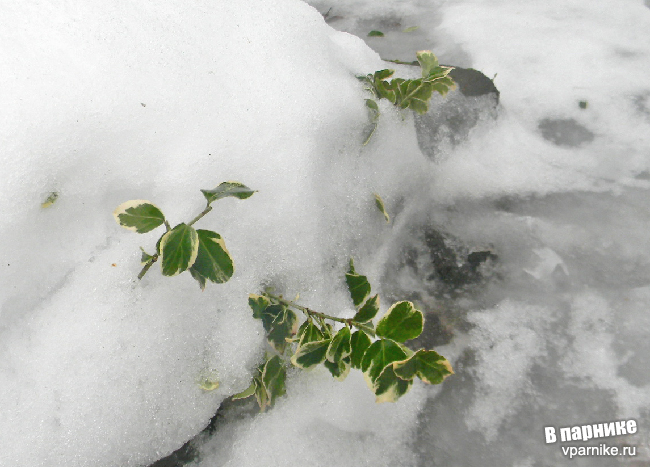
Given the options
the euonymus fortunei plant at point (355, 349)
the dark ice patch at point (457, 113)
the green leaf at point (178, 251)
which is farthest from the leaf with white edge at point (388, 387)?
the dark ice patch at point (457, 113)

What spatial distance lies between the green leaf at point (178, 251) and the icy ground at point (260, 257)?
5.9 inches

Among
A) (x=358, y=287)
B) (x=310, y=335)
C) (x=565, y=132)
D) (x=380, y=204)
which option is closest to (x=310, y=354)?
(x=310, y=335)

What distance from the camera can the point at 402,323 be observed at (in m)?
0.73

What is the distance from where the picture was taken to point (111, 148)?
2.77 feet

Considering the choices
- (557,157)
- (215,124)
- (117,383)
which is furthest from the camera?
(557,157)

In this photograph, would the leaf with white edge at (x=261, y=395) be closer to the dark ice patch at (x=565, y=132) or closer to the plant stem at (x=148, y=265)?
the plant stem at (x=148, y=265)

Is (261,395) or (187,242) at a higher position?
(187,242)

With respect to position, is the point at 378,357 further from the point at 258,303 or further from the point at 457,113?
the point at 457,113

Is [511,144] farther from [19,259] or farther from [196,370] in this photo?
[19,259]

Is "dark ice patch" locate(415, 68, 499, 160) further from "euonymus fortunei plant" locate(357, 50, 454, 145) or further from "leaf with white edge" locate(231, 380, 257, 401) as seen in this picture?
"leaf with white edge" locate(231, 380, 257, 401)

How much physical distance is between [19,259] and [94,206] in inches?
5.9

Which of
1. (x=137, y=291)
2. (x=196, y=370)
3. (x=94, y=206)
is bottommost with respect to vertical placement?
(x=196, y=370)

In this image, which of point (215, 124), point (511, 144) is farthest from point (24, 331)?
point (511, 144)

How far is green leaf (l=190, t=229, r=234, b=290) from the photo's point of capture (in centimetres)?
Result: 74
